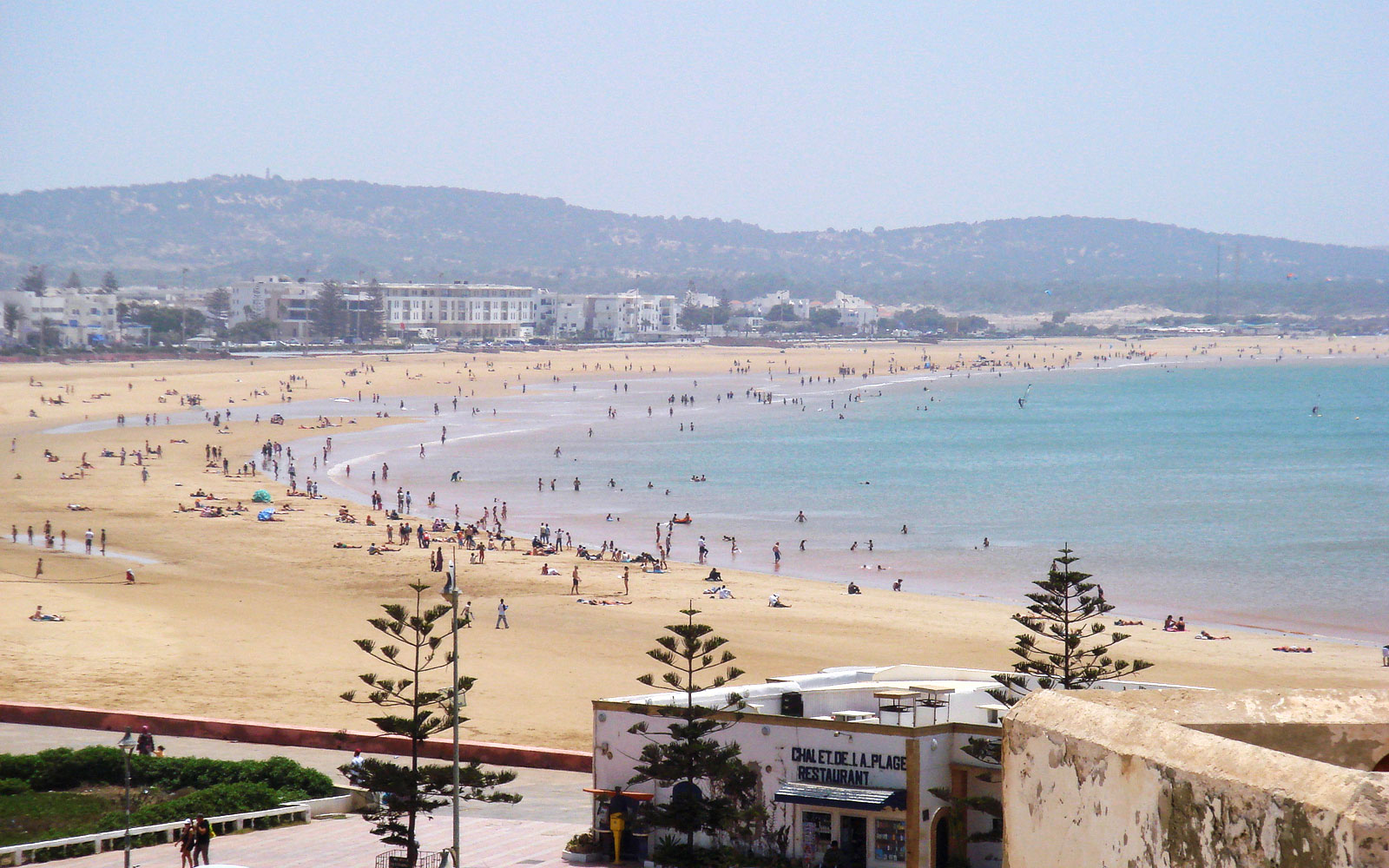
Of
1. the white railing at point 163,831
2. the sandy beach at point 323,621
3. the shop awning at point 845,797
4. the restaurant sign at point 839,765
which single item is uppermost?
the restaurant sign at point 839,765

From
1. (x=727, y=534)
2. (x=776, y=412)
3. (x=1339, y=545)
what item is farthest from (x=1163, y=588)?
(x=776, y=412)

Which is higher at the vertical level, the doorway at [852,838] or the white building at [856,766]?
the white building at [856,766]

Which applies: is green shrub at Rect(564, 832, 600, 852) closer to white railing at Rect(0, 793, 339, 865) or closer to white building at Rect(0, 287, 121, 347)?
white railing at Rect(0, 793, 339, 865)

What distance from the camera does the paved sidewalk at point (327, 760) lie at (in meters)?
14.1

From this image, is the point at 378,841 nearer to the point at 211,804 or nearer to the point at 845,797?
the point at 211,804

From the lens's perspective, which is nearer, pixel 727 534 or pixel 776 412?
pixel 727 534

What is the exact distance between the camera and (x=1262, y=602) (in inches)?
1125

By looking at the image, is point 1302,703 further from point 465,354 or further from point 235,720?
point 465,354

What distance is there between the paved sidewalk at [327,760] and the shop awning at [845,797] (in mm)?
2766

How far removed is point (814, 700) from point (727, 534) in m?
23.3

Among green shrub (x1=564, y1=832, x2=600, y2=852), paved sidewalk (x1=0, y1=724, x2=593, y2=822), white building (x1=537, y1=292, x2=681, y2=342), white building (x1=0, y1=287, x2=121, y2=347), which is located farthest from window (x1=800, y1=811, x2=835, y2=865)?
white building (x1=537, y1=292, x2=681, y2=342)

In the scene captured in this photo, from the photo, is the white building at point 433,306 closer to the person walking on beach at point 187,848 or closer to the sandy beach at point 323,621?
the sandy beach at point 323,621

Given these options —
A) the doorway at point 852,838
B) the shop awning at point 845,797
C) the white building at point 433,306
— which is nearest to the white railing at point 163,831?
the shop awning at point 845,797

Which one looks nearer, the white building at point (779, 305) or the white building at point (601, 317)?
the white building at point (601, 317)
